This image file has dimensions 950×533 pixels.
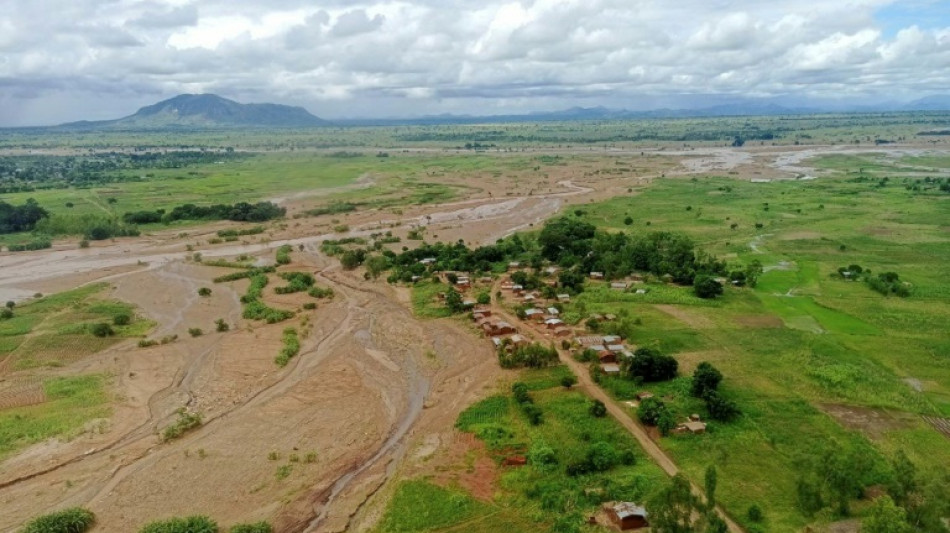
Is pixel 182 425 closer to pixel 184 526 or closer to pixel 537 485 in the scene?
pixel 184 526

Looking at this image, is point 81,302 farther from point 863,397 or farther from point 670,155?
point 670,155

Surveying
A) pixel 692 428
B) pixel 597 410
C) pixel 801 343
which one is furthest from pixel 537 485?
pixel 801 343

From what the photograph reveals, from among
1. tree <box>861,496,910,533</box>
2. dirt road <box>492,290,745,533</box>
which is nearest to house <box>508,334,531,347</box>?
dirt road <box>492,290,745,533</box>

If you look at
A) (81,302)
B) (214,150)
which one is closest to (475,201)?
(81,302)

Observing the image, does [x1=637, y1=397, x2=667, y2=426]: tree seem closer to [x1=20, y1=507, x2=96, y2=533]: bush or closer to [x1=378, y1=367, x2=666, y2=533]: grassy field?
[x1=378, y1=367, x2=666, y2=533]: grassy field

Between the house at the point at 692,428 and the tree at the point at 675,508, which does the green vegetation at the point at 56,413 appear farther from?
the house at the point at 692,428

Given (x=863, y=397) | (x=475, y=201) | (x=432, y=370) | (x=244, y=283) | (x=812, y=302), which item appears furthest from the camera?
(x=475, y=201)
